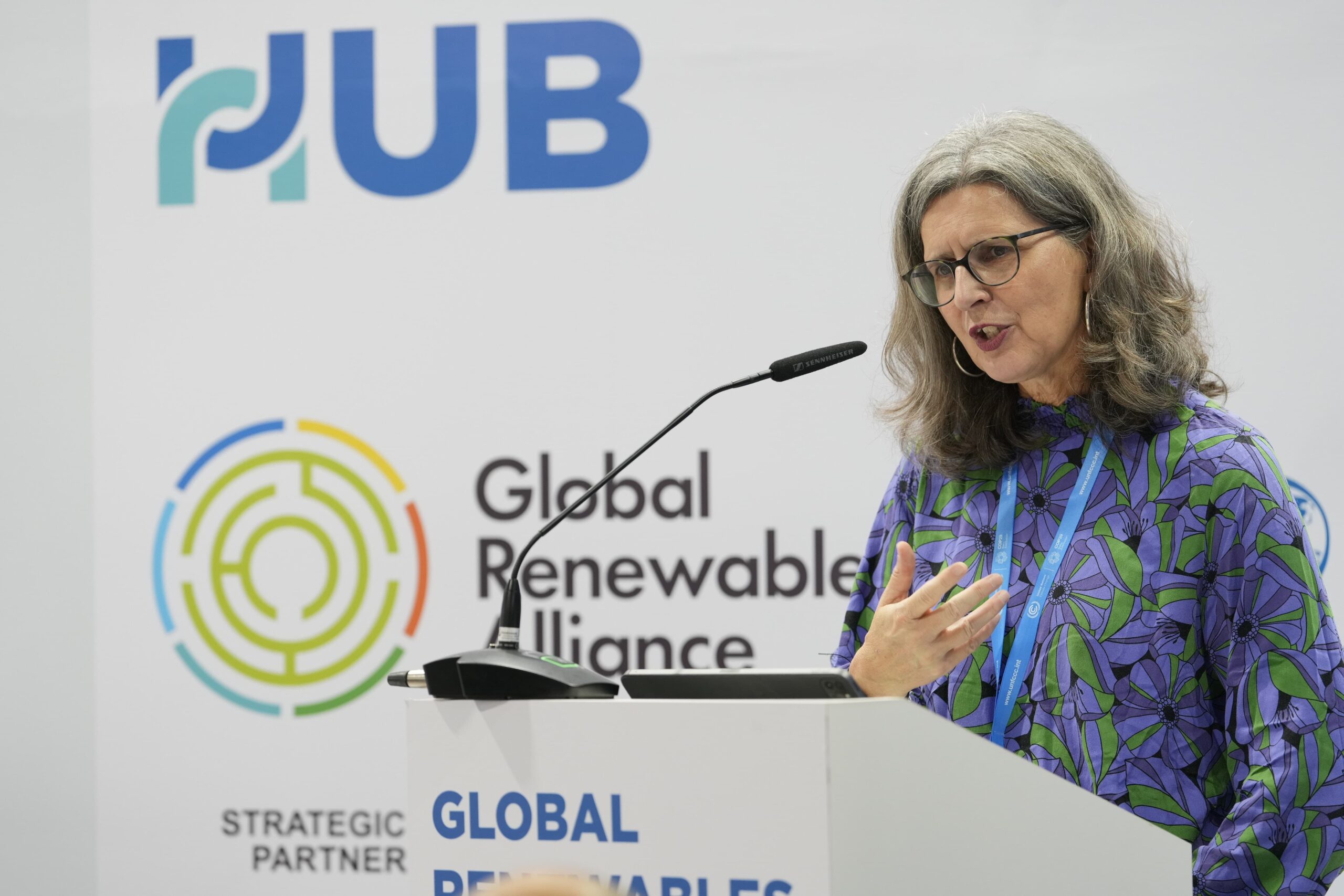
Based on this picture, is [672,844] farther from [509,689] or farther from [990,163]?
[990,163]

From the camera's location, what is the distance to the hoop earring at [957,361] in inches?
65.1

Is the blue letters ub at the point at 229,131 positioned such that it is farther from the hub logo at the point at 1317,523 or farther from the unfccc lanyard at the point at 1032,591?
the hub logo at the point at 1317,523

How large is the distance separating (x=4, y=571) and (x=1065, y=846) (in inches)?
115

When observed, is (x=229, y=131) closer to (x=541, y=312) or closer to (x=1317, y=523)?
(x=541, y=312)

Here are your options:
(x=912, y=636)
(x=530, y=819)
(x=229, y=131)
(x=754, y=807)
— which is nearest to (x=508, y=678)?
(x=530, y=819)

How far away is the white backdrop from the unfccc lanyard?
1269 millimetres

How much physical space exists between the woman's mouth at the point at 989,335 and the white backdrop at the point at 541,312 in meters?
1.18

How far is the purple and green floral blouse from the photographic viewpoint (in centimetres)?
121

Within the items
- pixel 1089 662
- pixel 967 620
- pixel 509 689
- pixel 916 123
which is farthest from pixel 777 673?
pixel 916 123

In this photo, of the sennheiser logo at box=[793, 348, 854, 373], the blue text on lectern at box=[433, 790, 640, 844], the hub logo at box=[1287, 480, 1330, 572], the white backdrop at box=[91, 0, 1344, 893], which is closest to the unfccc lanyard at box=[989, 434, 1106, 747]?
the sennheiser logo at box=[793, 348, 854, 373]

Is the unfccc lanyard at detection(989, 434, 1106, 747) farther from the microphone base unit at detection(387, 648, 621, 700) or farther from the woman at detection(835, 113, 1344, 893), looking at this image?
the microphone base unit at detection(387, 648, 621, 700)

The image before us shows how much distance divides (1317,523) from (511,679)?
7.65 feet

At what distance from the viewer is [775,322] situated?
2793 mm

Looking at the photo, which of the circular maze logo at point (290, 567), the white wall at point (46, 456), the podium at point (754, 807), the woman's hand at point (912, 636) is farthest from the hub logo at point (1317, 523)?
the white wall at point (46, 456)
